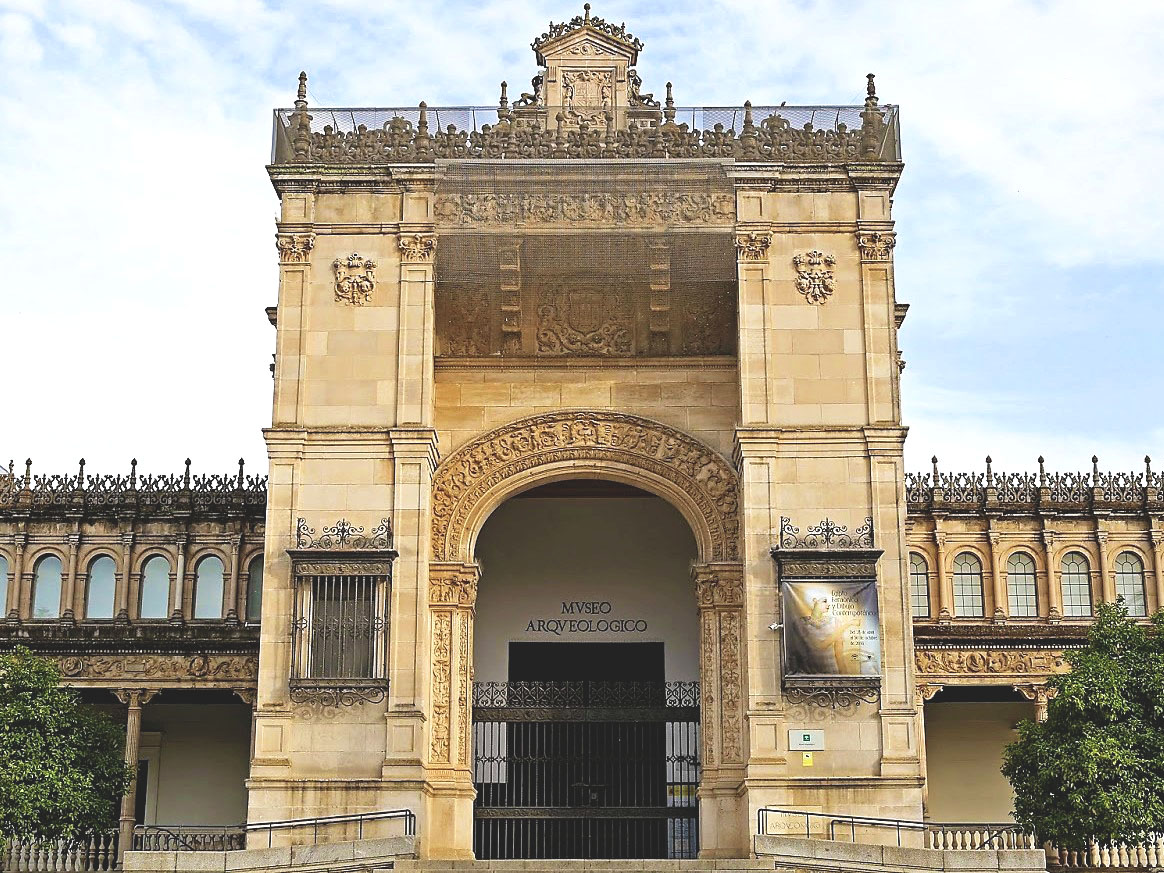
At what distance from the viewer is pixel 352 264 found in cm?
2945

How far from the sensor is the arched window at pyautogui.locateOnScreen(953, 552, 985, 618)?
34.4 meters

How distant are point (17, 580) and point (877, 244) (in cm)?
1895

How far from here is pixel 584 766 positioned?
3064 centimetres

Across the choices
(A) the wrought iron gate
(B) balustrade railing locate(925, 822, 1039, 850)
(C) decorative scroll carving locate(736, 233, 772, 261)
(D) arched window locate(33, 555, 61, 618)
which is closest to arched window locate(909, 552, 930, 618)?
(A) the wrought iron gate

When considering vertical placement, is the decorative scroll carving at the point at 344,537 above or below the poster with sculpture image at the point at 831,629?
above

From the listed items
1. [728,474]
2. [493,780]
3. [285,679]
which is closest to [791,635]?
[728,474]

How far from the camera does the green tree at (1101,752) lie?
2527 centimetres

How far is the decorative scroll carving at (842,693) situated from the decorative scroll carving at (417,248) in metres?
9.97

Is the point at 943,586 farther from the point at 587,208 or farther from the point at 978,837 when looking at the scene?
the point at 587,208

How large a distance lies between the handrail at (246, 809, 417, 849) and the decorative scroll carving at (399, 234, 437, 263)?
9.72 metres

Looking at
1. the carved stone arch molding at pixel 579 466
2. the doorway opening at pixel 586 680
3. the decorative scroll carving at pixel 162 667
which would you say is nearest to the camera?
the carved stone arch molding at pixel 579 466

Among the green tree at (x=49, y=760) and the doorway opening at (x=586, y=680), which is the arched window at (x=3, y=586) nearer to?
the green tree at (x=49, y=760)

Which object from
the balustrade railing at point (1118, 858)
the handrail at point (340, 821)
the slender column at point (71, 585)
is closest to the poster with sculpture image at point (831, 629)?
the balustrade railing at point (1118, 858)

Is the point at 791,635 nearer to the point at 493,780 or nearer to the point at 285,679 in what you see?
the point at 493,780
